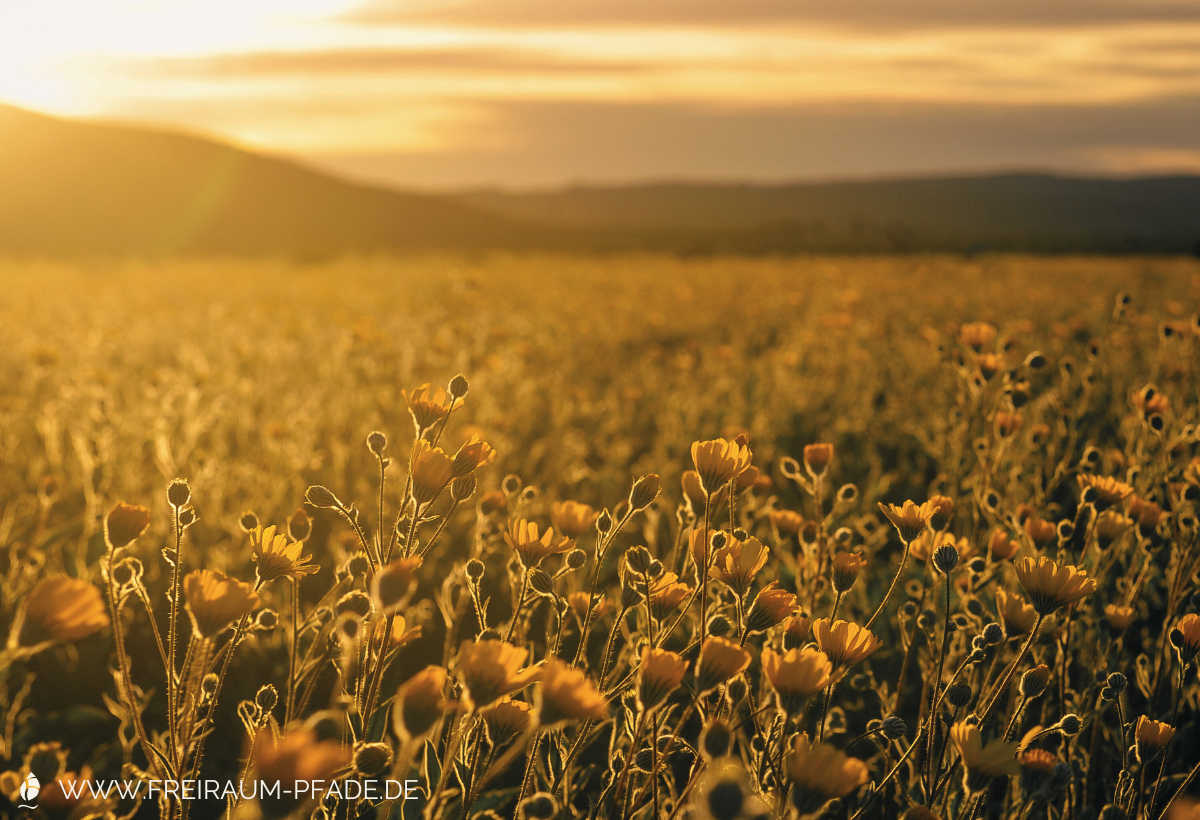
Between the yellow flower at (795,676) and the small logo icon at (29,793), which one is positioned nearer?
the small logo icon at (29,793)

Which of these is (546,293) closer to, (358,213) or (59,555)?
(59,555)

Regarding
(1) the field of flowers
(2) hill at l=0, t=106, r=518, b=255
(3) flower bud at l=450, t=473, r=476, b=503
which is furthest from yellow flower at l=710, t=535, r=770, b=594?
(2) hill at l=0, t=106, r=518, b=255

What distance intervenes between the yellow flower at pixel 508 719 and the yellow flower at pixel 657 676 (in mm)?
127

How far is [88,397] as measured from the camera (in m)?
3.18

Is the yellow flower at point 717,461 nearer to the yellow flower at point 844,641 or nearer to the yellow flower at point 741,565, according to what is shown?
the yellow flower at point 741,565

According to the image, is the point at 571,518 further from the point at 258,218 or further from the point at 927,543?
the point at 258,218

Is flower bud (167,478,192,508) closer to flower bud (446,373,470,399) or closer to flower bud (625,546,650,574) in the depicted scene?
flower bud (446,373,470,399)

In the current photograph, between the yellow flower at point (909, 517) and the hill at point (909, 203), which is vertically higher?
the hill at point (909, 203)

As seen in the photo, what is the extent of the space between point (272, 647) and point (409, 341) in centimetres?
254

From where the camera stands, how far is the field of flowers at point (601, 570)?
948mm

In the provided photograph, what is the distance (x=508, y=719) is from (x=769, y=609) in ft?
1.13

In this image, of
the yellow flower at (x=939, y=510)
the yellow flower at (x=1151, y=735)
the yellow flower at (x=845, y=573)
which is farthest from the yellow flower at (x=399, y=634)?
the yellow flower at (x=1151, y=735)

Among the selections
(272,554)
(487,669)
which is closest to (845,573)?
(487,669)

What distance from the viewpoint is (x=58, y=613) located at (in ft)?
2.59
